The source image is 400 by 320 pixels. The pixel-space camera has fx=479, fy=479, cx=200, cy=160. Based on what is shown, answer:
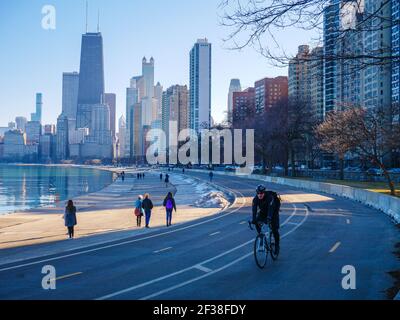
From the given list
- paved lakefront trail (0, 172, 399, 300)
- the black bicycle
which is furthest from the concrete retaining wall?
the black bicycle

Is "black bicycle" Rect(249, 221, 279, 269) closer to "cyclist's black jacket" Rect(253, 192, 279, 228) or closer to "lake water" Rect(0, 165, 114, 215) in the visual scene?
"cyclist's black jacket" Rect(253, 192, 279, 228)

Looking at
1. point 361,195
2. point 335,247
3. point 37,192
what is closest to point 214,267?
point 335,247

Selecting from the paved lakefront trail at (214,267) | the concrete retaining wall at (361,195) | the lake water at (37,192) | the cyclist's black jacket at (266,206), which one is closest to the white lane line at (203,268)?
the paved lakefront trail at (214,267)

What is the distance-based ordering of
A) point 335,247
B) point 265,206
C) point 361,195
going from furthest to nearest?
point 361,195
point 335,247
point 265,206

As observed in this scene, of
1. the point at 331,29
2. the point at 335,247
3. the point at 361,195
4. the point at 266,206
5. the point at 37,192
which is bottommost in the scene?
the point at 37,192

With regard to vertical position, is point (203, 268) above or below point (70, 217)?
below

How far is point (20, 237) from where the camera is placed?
21797 millimetres

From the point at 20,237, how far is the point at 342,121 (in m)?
35.4

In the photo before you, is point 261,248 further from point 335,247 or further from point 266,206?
point 335,247

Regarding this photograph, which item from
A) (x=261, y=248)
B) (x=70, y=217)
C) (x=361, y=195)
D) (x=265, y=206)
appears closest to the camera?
(x=265, y=206)

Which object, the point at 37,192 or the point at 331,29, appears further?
the point at 37,192
